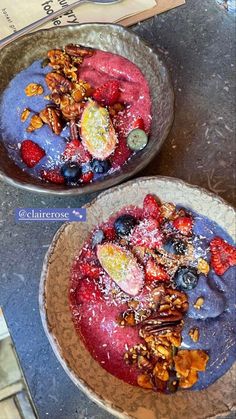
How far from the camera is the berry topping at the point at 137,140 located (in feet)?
4.30

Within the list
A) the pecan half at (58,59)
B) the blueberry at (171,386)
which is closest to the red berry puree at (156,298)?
the blueberry at (171,386)

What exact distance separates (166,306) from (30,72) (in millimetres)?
572

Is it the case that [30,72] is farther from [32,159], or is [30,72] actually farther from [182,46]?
[182,46]

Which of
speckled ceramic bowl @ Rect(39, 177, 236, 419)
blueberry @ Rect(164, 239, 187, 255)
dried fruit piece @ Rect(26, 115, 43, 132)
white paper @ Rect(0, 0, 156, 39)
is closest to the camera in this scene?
speckled ceramic bowl @ Rect(39, 177, 236, 419)

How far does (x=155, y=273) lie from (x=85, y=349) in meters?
0.18

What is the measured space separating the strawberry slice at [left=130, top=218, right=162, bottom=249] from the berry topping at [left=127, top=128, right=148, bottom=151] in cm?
16

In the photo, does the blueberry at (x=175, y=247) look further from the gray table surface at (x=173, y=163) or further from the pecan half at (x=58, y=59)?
the pecan half at (x=58, y=59)

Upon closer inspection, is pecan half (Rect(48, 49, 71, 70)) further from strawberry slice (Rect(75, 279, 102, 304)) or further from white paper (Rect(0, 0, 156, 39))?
strawberry slice (Rect(75, 279, 102, 304))

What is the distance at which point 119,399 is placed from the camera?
1127 mm

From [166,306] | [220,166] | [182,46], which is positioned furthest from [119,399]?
[182,46]

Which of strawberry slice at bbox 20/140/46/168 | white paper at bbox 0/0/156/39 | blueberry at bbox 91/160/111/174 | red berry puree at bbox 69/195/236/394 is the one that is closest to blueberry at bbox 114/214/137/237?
red berry puree at bbox 69/195/236/394

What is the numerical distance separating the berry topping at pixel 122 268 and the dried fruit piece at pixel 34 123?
291mm

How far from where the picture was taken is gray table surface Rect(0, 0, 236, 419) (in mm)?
1262

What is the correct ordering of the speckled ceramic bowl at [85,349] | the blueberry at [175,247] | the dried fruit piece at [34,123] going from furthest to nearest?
1. the dried fruit piece at [34,123]
2. the blueberry at [175,247]
3. the speckled ceramic bowl at [85,349]
